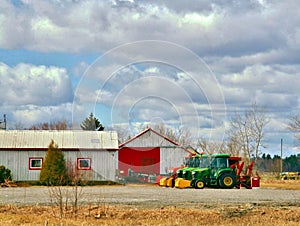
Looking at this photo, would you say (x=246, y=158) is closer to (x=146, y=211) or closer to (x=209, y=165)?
(x=209, y=165)

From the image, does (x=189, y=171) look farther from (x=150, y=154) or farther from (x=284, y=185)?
(x=150, y=154)

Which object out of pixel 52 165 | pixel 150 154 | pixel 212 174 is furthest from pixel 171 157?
pixel 212 174

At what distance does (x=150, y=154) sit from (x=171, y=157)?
267cm

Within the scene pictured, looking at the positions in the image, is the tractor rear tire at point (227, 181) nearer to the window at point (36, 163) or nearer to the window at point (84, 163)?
the window at point (84, 163)

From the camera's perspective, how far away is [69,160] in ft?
151

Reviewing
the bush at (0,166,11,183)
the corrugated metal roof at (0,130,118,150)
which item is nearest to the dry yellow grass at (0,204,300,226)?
the bush at (0,166,11,183)

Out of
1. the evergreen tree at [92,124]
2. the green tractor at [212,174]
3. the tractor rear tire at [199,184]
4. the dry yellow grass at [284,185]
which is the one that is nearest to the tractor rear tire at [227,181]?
the green tractor at [212,174]

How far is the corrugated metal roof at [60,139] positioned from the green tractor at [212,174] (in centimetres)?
1056

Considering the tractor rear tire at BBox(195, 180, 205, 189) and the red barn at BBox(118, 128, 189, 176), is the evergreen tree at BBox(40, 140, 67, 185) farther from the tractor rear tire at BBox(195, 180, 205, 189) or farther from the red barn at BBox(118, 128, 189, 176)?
the red barn at BBox(118, 128, 189, 176)

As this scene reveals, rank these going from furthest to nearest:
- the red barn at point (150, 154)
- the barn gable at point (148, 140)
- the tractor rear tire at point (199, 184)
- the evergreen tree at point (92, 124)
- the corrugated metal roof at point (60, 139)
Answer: the evergreen tree at point (92, 124) < the barn gable at point (148, 140) < the red barn at point (150, 154) < the corrugated metal roof at point (60, 139) < the tractor rear tire at point (199, 184)

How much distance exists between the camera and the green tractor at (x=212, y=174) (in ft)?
121

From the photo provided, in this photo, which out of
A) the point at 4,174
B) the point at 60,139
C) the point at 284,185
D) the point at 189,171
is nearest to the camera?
the point at 189,171

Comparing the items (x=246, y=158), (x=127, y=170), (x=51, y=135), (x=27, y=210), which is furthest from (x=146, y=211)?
(x=246, y=158)

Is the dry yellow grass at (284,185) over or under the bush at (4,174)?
under
